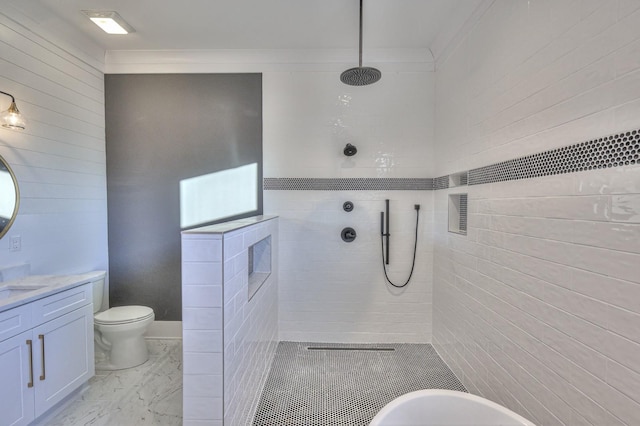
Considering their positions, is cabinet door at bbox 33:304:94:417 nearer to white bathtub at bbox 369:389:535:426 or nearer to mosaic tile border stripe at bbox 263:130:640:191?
mosaic tile border stripe at bbox 263:130:640:191

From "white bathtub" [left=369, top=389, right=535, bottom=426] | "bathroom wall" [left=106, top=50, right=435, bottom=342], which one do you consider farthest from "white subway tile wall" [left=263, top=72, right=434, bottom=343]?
"white bathtub" [left=369, top=389, right=535, bottom=426]

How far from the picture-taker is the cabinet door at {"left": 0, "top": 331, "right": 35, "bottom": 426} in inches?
55.9

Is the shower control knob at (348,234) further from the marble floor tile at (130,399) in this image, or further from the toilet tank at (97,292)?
the toilet tank at (97,292)

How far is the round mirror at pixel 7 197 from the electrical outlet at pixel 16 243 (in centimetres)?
8

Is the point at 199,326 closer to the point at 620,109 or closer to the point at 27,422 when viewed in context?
the point at 27,422

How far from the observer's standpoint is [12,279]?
185 cm

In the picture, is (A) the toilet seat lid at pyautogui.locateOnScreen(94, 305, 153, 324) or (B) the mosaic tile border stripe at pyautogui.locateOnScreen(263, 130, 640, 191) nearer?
(B) the mosaic tile border stripe at pyautogui.locateOnScreen(263, 130, 640, 191)

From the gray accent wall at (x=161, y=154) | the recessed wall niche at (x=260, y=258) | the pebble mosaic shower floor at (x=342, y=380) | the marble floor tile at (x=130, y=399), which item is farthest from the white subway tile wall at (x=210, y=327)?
the gray accent wall at (x=161, y=154)

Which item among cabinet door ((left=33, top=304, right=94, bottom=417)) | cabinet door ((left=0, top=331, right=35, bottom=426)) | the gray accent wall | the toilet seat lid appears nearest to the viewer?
cabinet door ((left=0, top=331, right=35, bottom=426))

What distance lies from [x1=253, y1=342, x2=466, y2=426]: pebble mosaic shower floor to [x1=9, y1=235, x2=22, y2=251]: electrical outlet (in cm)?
200

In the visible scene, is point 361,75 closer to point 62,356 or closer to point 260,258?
point 260,258

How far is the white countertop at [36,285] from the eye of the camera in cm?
149

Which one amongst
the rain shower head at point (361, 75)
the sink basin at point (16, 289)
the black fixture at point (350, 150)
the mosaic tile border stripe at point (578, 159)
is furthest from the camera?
the black fixture at point (350, 150)

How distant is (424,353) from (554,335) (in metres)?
1.50
